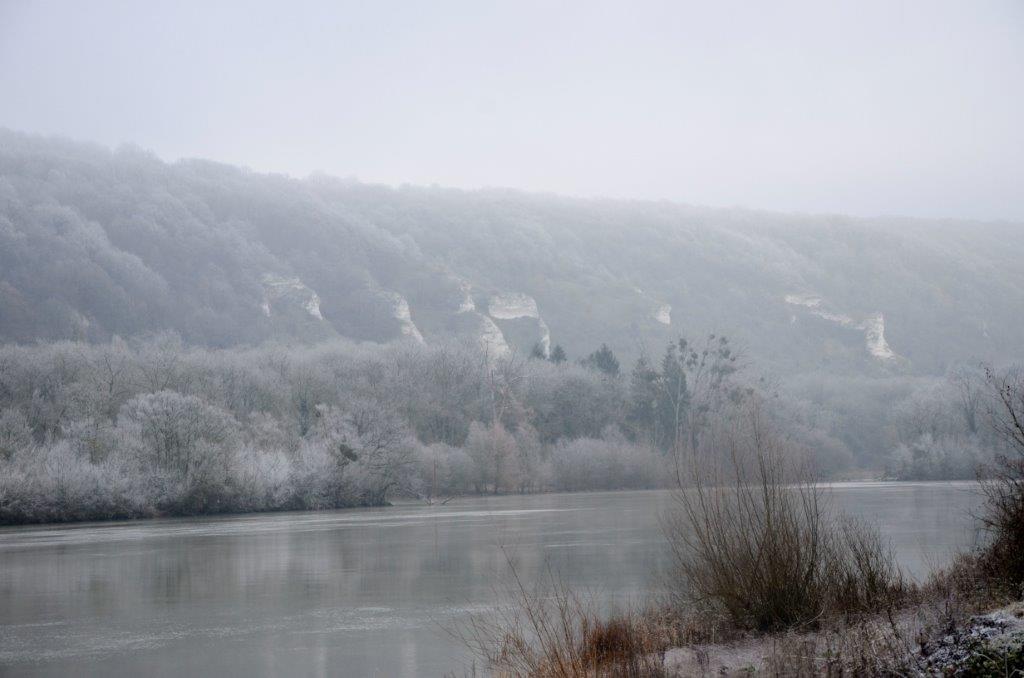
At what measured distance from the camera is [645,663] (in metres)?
11.7

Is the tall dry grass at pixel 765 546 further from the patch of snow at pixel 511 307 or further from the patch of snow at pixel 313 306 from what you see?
the patch of snow at pixel 511 307

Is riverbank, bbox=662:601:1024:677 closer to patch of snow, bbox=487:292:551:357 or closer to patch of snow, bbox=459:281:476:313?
patch of snow, bbox=459:281:476:313

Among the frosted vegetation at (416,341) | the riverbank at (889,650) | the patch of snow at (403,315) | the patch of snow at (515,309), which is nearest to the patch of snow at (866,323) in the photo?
the frosted vegetation at (416,341)

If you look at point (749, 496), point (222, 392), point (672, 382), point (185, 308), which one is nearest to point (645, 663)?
point (749, 496)

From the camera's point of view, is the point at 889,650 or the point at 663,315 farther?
the point at 663,315

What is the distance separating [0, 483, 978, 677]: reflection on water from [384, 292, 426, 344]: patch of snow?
89.1 metres

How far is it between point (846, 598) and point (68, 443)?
5754 cm

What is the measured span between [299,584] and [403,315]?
11536 centimetres

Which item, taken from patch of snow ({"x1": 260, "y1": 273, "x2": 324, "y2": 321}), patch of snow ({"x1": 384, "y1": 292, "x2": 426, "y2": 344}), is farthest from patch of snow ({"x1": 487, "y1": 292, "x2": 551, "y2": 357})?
patch of snow ({"x1": 260, "y1": 273, "x2": 324, "y2": 321})

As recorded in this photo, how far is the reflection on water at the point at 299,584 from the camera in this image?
666 inches

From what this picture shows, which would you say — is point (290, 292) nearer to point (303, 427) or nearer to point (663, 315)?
point (663, 315)

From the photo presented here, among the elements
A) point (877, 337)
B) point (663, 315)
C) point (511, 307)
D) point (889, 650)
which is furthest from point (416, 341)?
point (889, 650)

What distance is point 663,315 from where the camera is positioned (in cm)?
15850

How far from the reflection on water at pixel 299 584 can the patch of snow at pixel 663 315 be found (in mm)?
108596
